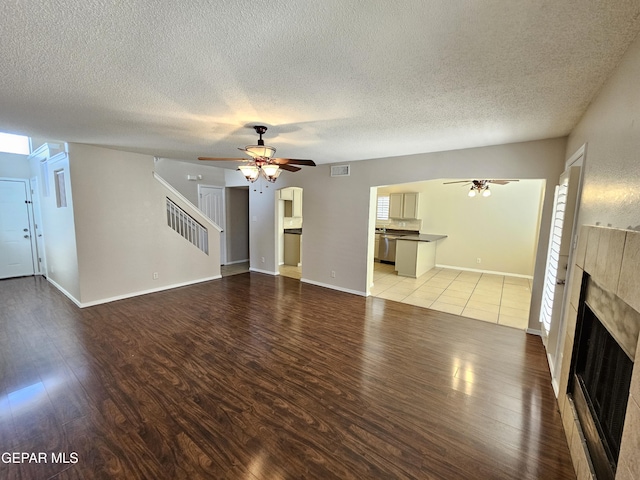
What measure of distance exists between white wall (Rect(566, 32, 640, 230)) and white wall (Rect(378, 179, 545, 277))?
14.4 feet

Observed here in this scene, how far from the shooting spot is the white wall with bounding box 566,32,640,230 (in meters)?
1.34

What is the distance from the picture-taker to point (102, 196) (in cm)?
421

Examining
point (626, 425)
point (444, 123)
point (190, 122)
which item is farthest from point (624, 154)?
point (190, 122)

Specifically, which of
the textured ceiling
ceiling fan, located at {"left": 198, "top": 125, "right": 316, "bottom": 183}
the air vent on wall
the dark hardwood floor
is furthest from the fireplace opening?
the air vent on wall

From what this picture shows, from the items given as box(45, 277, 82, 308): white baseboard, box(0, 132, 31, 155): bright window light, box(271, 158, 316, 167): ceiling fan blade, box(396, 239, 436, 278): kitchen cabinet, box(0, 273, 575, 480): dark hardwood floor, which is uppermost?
box(0, 132, 31, 155): bright window light

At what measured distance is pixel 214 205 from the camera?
7.19 meters

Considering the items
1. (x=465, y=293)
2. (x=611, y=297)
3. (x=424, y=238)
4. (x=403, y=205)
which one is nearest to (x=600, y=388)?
(x=611, y=297)

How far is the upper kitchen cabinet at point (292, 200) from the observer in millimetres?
6800

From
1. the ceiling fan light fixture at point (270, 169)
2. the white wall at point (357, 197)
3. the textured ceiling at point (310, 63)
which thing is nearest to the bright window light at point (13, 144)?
the textured ceiling at point (310, 63)

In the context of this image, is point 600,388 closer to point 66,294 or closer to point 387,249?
point 387,249

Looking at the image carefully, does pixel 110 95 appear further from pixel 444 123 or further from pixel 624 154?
pixel 624 154

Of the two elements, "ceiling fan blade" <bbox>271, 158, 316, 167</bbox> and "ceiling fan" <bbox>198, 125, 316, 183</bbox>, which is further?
"ceiling fan blade" <bbox>271, 158, 316, 167</bbox>

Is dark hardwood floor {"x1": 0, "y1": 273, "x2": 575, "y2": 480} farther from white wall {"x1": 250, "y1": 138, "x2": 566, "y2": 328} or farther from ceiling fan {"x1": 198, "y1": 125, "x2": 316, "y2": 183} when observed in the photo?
ceiling fan {"x1": 198, "y1": 125, "x2": 316, "y2": 183}

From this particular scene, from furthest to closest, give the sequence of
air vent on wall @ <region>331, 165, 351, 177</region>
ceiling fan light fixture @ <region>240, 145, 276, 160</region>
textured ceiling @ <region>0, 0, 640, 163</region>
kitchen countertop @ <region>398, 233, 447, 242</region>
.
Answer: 1. kitchen countertop @ <region>398, 233, 447, 242</region>
2. air vent on wall @ <region>331, 165, 351, 177</region>
3. ceiling fan light fixture @ <region>240, 145, 276, 160</region>
4. textured ceiling @ <region>0, 0, 640, 163</region>
